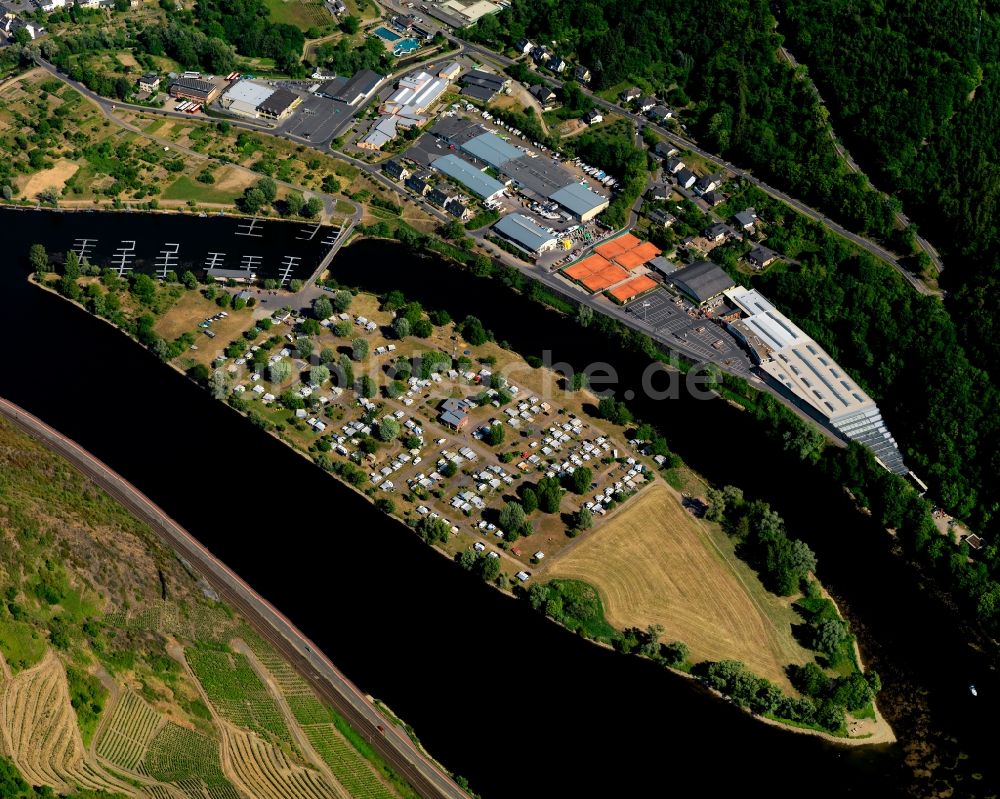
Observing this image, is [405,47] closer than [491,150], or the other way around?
[491,150]

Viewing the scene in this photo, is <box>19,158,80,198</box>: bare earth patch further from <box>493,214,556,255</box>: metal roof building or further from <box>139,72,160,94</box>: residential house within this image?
<box>493,214,556,255</box>: metal roof building

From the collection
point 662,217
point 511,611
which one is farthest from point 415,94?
point 511,611

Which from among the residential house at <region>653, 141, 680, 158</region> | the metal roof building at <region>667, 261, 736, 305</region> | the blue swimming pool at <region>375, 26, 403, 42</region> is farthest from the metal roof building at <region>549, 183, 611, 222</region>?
the blue swimming pool at <region>375, 26, 403, 42</region>

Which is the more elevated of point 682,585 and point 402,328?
point 402,328

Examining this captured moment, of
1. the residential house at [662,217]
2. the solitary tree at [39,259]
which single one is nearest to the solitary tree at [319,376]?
the solitary tree at [39,259]

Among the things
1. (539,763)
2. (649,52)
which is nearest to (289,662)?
(539,763)

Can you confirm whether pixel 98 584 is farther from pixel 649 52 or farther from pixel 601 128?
pixel 649 52

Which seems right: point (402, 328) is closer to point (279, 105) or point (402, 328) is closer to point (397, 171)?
point (397, 171)
